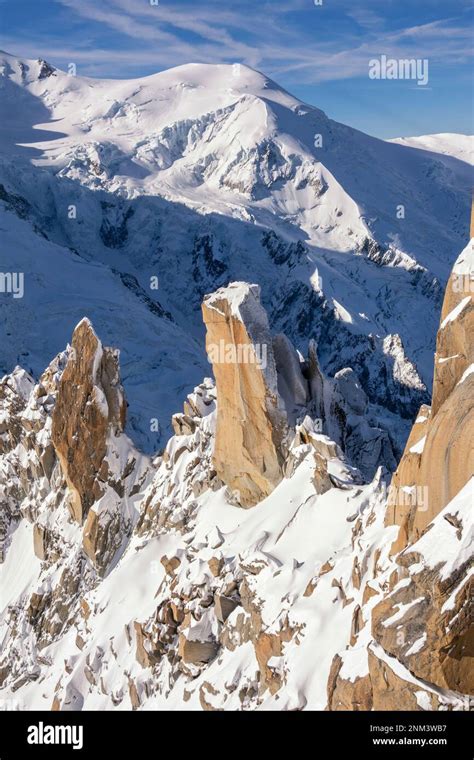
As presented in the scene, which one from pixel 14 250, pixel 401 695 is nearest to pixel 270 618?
pixel 401 695

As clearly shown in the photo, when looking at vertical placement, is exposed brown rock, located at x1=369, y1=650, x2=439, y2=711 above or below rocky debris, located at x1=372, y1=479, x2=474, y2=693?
below

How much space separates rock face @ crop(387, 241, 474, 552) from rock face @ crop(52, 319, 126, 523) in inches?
1675

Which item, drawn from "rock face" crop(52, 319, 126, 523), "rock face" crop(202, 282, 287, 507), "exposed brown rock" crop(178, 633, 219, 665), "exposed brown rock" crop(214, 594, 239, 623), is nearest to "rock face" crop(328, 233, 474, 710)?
"exposed brown rock" crop(214, 594, 239, 623)

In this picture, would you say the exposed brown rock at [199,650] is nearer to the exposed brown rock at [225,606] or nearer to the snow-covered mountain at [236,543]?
the snow-covered mountain at [236,543]

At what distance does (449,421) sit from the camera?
33094mm

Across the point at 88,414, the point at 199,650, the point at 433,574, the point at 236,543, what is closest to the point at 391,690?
the point at 433,574

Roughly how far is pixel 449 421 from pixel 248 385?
77.2 feet

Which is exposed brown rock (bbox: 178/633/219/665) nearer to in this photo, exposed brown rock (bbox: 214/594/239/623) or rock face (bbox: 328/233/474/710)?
exposed brown rock (bbox: 214/594/239/623)

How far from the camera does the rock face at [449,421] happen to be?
32.5 metres

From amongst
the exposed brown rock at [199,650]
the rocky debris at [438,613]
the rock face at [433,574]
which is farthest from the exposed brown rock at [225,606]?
the rocky debris at [438,613]

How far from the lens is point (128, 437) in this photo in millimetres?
76500

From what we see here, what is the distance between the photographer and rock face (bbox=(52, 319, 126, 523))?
7494cm

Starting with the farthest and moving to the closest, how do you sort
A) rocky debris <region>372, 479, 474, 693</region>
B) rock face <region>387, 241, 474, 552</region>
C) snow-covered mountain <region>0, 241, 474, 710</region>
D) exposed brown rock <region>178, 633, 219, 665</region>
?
exposed brown rock <region>178, 633, 219, 665</region>
rock face <region>387, 241, 474, 552</region>
snow-covered mountain <region>0, 241, 474, 710</region>
rocky debris <region>372, 479, 474, 693</region>

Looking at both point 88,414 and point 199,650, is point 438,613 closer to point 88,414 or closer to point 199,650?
point 199,650
